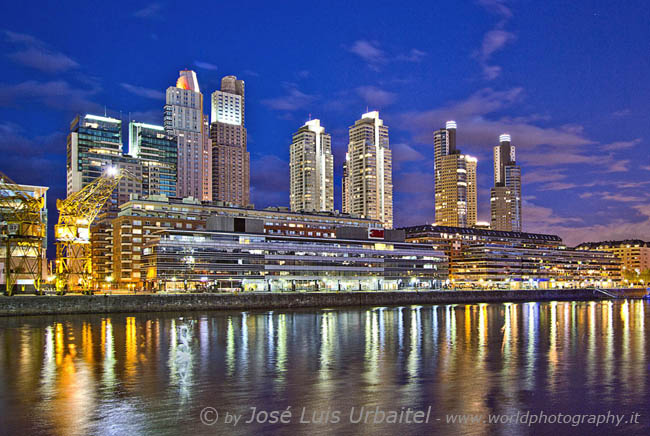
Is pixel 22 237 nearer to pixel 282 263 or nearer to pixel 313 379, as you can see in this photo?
pixel 282 263

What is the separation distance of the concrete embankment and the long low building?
2336 centimetres

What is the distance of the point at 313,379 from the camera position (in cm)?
3769

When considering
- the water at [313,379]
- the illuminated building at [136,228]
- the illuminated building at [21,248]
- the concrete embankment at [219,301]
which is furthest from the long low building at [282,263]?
the water at [313,379]

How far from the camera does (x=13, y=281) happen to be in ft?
393

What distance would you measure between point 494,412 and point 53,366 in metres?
32.4

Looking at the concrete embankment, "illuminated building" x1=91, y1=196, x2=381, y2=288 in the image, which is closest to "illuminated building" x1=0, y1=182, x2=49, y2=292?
the concrete embankment

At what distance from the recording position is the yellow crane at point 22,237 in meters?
116

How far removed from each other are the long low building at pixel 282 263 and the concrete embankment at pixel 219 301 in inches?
920

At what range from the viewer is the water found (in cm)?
2722

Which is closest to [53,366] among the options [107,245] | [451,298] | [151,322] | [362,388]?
[362,388]

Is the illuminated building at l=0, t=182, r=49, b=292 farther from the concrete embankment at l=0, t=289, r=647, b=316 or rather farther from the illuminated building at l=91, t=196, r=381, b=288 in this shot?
the illuminated building at l=91, t=196, r=381, b=288

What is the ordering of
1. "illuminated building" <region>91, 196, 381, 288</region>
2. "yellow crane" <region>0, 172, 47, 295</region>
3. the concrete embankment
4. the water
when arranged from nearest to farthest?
the water, the concrete embankment, "yellow crane" <region>0, 172, 47, 295</region>, "illuminated building" <region>91, 196, 381, 288</region>

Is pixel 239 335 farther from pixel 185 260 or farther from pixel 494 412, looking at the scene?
pixel 185 260

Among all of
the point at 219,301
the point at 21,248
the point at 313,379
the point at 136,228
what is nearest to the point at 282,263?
the point at 219,301
